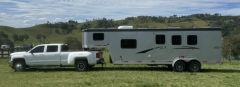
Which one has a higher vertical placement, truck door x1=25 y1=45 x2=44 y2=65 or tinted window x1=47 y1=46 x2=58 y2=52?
tinted window x1=47 y1=46 x2=58 y2=52

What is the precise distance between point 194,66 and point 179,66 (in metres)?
0.84

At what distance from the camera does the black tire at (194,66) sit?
27156 millimetres

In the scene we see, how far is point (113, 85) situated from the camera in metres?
19.2

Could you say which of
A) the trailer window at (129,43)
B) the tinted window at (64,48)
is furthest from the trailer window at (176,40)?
the tinted window at (64,48)

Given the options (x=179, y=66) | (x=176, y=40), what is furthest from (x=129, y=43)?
(x=179, y=66)

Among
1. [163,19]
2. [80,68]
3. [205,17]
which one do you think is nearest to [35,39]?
[163,19]

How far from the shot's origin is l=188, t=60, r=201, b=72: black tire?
2716 cm

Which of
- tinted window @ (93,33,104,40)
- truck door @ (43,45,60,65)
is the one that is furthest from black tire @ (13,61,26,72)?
tinted window @ (93,33,104,40)

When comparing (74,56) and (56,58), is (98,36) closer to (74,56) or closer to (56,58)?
(74,56)

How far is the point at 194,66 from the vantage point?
27.2m

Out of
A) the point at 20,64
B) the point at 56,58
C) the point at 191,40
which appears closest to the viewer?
the point at 191,40

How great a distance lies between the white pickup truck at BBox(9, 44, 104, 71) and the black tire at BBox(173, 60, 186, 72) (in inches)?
165

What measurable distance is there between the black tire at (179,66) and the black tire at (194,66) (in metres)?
0.34

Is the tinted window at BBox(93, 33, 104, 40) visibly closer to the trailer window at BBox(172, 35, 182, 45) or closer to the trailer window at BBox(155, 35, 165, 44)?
the trailer window at BBox(155, 35, 165, 44)
